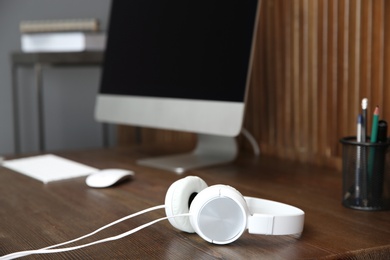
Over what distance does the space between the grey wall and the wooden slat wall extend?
1.04m

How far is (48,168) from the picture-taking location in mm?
1358

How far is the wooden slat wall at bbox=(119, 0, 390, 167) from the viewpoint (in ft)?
3.94

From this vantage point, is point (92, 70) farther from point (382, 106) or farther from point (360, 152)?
point (360, 152)

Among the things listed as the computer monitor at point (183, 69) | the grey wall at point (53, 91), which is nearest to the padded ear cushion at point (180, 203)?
the computer monitor at point (183, 69)

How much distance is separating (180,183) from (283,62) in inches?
27.2

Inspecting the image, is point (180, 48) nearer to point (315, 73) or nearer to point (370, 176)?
point (315, 73)

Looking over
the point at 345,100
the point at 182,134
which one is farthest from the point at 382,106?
the point at 182,134

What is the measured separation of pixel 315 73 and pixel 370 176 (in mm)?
437

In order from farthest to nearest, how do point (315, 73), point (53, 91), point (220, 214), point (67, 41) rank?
point (53, 91) < point (67, 41) < point (315, 73) < point (220, 214)

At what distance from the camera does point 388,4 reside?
1.15 m

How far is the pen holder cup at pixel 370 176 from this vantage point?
954mm

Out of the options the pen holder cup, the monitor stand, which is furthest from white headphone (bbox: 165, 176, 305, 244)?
the monitor stand

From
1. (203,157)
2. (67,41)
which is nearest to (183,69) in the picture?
(203,157)

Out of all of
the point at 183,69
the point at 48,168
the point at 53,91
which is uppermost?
the point at 183,69
